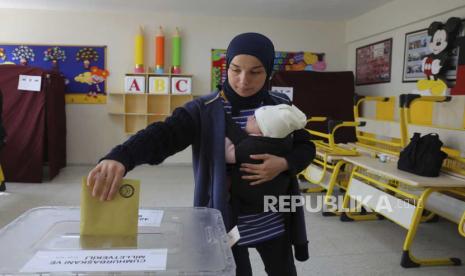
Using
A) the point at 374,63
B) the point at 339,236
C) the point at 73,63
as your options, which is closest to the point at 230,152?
the point at 339,236

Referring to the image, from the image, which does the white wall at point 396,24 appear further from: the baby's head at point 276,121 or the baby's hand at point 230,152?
the baby's hand at point 230,152

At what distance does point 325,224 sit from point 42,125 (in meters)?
3.42

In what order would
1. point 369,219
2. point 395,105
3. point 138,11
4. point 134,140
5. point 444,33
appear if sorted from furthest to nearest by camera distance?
point 138,11
point 395,105
point 444,33
point 369,219
point 134,140

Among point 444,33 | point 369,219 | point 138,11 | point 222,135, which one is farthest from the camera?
point 138,11

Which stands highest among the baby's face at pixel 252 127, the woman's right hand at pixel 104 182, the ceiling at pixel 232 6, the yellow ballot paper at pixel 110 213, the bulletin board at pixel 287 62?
the ceiling at pixel 232 6

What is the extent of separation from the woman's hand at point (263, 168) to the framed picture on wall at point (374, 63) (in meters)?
4.16

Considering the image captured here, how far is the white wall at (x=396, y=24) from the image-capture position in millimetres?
3738

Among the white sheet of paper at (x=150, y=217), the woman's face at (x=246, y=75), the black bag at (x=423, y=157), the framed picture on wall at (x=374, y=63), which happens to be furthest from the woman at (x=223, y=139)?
the framed picture on wall at (x=374, y=63)

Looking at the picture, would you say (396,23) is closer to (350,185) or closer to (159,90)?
(350,185)

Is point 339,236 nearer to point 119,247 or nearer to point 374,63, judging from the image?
point 119,247

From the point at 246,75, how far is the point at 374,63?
4522 mm

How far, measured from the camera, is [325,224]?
323 cm

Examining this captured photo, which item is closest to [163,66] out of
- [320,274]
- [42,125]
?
[42,125]

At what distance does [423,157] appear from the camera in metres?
2.41
